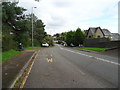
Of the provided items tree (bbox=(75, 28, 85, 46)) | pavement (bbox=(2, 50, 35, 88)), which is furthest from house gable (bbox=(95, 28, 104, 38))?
pavement (bbox=(2, 50, 35, 88))

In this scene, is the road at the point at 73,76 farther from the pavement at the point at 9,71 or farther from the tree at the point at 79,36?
the tree at the point at 79,36

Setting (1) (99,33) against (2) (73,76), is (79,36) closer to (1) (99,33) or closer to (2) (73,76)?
(1) (99,33)

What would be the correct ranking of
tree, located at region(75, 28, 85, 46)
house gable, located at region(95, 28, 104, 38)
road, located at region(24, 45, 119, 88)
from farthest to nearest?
house gable, located at region(95, 28, 104, 38) → tree, located at region(75, 28, 85, 46) → road, located at region(24, 45, 119, 88)

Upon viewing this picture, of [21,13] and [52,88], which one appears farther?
[21,13]

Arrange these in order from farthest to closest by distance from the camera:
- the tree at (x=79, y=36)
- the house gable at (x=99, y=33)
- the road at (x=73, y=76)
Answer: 1. the house gable at (x=99, y=33)
2. the tree at (x=79, y=36)
3. the road at (x=73, y=76)

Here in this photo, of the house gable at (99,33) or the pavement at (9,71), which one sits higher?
the house gable at (99,33)

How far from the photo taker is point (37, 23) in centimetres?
6256

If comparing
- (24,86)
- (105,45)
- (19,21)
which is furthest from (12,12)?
(24,86)

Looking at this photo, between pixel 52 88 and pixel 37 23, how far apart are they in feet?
190

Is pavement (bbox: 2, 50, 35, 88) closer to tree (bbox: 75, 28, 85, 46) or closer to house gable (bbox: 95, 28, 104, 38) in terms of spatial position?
tree (bbox: 75, 28, 85, 46)

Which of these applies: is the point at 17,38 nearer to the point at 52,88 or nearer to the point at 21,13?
the point at 21,13

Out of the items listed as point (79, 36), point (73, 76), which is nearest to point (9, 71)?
point (73, 76)

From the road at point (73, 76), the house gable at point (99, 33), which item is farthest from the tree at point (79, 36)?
the road at point (73, 76)

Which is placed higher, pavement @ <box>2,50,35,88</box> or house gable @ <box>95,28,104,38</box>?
house gable @ <box>95,28,104,38</box>
